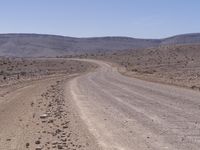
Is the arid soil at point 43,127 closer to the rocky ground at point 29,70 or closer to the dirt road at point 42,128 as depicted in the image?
the dirt road at point 42,128

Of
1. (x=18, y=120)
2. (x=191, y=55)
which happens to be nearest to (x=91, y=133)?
(x=18, y=120)

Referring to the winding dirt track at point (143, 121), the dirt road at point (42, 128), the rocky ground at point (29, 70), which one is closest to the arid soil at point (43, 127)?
the dirt road at point (42, 128)

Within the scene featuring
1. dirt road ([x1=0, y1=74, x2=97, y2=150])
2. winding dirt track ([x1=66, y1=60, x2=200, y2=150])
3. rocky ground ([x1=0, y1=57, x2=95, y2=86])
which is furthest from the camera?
rocky ground ([x1=0, y1=57, x2=95, y2=86])

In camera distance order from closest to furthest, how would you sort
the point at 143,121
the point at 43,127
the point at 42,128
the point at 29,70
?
the point at 42,128 → the point at 143,121 → the point at 43,127 → the point at 29,70

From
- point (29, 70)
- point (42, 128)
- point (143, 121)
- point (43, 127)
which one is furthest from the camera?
point (29, 70)

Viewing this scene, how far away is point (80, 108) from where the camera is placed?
22234 mm

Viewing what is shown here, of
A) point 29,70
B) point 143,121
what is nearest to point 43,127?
point 143,121

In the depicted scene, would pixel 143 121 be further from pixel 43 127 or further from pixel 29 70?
pixel 29 70

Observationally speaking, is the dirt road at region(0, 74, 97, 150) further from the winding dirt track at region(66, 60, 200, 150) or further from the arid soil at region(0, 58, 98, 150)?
the winding dirt track at region(66, 60, 200, 150)

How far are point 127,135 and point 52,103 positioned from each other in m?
11.4

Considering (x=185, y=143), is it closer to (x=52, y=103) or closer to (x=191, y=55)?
(x=52, y=103)

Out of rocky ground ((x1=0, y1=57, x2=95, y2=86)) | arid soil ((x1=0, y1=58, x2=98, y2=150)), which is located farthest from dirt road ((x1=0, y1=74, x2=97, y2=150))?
rocky ground ((x1=0, y1=57, x2=95, y2=86))

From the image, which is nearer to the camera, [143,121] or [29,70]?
[143,121]

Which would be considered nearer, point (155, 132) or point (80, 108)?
point (155, 132)
